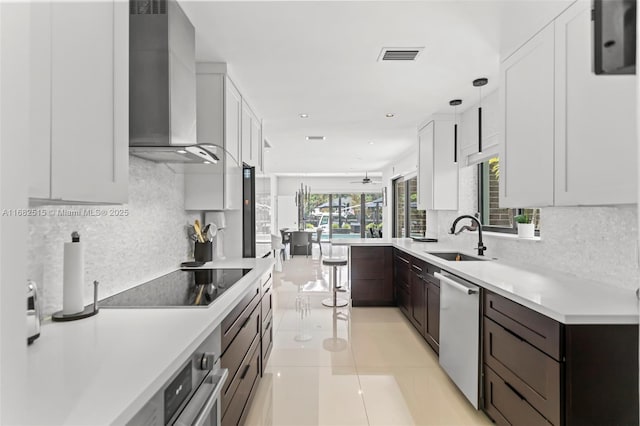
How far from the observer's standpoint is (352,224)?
12570 millimetres

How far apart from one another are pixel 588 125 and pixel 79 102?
205cm

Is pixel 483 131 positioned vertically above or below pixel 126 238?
above

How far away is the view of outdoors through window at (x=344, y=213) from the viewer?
1237 centimetres

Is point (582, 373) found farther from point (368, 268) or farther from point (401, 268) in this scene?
point (368, 268)

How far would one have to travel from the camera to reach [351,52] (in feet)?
8.45

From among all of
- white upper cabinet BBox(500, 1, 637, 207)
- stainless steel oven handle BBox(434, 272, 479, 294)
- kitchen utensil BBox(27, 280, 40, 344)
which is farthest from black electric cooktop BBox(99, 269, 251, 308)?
white upper cabinet BBox(500, 1, 637, 207)

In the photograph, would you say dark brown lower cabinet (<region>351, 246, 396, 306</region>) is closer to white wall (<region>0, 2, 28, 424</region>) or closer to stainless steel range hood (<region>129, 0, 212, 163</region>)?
stainless steel range hood (<region>129, 0, 212, 163</region>)

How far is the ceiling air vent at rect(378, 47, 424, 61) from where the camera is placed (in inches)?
99.1

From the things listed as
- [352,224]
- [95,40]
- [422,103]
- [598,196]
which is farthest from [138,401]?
[352,224]

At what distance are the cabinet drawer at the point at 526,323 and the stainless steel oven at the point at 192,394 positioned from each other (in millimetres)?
1388

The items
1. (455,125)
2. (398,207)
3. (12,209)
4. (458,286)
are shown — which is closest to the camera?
(12,209)

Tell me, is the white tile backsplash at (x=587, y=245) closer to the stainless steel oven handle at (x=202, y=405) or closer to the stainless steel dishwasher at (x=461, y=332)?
the stainless steel dishwasher at (x=461, y=332)

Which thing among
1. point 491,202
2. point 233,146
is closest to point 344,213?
point 491,202

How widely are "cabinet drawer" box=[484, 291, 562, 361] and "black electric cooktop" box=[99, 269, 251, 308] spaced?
150 cm
